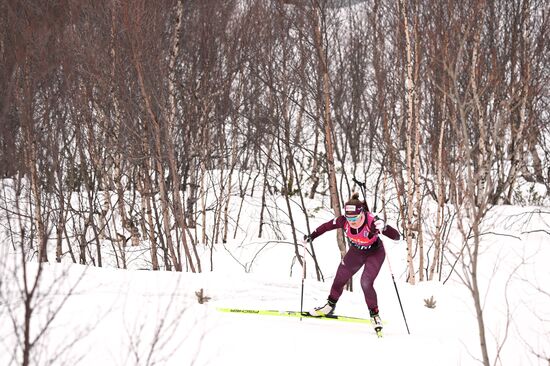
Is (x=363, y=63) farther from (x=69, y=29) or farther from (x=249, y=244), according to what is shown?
(x=69, y=29)

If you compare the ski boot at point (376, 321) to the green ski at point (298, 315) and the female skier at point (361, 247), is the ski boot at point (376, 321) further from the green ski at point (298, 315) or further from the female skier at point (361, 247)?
the green ski at point (298, 315)

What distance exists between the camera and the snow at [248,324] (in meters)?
5.21

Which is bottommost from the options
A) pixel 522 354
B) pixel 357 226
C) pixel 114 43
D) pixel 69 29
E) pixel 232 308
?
pixel 522 354

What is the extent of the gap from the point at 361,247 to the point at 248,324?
5.81 feet

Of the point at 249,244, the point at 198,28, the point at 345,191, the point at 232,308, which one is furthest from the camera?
the point at 345,191

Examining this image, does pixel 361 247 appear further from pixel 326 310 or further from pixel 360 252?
pixel 326 310

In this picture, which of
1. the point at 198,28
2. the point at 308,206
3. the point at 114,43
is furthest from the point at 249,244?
the point at 114,43

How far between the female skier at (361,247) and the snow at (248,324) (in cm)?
38

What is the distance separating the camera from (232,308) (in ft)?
22.0

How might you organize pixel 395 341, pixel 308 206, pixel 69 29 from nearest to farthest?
pixel 395 341
pixel 69 29
pixel 308 206

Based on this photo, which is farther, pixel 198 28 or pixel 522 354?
pixel 198 28

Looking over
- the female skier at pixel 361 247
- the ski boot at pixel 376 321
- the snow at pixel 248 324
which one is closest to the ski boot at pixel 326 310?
the female skier at pixel 361 247

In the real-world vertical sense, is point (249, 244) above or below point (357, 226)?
below

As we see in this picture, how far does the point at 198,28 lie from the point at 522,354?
383 inches
